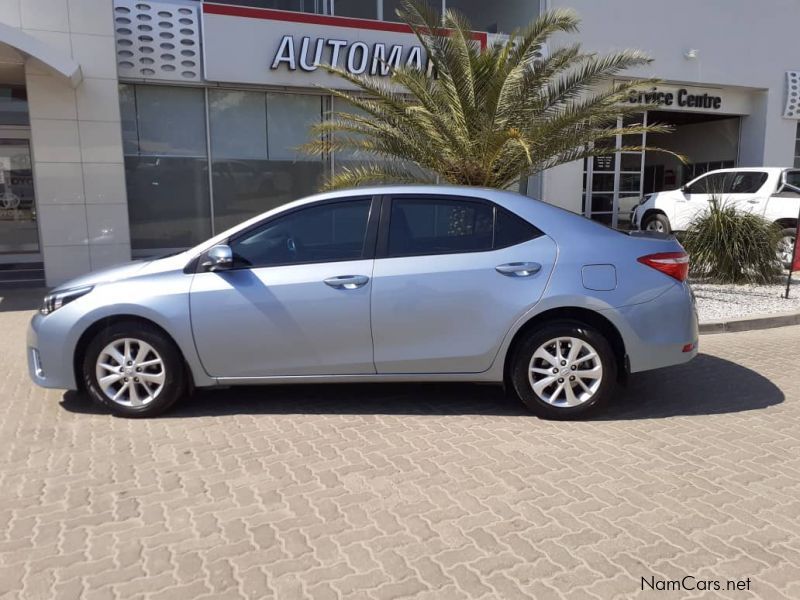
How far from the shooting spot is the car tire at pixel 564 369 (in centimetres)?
455

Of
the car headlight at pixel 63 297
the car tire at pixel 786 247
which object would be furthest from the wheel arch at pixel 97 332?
the car tire at pixel 786 247

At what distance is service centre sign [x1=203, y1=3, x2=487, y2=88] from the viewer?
11602 millimetres

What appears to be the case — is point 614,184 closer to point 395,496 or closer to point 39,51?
point 39,51

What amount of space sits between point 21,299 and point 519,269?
8.52 m

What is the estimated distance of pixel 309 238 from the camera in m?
4.72

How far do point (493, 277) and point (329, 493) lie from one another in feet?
6.09

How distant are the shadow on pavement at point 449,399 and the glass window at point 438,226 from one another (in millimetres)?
1227

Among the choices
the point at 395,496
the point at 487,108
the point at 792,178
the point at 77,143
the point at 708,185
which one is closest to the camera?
the point at 395,496

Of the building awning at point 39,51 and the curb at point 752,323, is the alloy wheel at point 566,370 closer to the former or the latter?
the curb at point 752,323

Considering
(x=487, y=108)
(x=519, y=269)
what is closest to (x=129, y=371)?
(x=519, y=269)

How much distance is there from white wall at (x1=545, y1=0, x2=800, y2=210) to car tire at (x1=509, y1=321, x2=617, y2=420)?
10.9 meters

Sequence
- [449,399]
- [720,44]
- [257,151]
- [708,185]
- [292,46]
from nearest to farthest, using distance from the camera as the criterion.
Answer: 1. [449,399]
2. [292,46]
3. [257,151]
4. [708,185]
5. [720,44]

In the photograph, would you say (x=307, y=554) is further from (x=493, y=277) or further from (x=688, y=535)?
(x=493, y=277)

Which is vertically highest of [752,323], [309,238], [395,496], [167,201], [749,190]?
[749,190]
